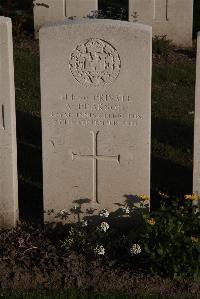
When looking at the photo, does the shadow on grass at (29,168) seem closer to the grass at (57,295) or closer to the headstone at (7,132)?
the headstone at (7,132)

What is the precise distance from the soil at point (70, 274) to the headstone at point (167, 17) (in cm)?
858

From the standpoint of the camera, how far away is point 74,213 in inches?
274

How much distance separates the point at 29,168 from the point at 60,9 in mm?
6323

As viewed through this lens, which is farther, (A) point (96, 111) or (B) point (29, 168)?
(B) point (29, 168)

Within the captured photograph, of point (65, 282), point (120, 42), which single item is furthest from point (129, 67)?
→ point (65, 282)

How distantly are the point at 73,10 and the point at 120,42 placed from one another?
7.99 meters

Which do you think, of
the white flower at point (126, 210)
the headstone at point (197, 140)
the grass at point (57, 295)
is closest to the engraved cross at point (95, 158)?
the white flower at point (126, 210)

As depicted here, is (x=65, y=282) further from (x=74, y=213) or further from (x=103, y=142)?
(x=103, y=142)

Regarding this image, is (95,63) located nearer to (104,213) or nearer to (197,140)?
(197,140)

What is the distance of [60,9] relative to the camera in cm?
1430

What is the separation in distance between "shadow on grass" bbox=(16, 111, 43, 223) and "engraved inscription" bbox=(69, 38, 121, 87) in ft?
5.04

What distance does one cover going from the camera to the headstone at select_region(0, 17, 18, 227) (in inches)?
253

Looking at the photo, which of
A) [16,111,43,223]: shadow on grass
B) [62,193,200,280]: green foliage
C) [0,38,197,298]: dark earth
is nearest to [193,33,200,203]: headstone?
[62,193,200,280]: green foliage

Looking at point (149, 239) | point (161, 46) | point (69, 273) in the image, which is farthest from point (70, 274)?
point (161, 46)
